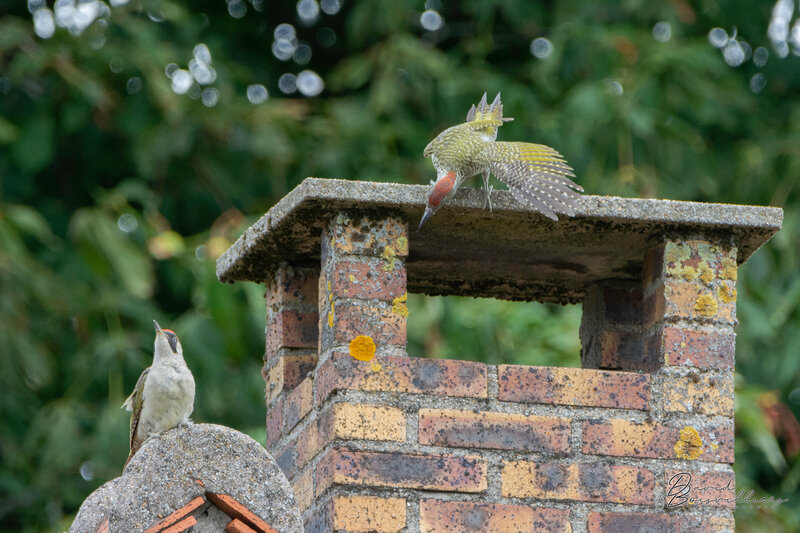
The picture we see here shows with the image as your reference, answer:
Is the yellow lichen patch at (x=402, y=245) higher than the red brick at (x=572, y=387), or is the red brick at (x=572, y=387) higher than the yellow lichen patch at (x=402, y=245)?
the yellow lichen patch at (x=402, y=245)

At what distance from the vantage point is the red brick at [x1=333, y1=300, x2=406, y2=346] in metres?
3.24

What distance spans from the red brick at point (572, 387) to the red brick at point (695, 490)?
0.59ft

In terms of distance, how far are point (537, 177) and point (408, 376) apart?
22.9 inches

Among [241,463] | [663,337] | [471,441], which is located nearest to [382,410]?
[471,441]

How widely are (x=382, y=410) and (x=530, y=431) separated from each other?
0.34m

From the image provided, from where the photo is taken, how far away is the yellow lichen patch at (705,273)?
3.43 meters

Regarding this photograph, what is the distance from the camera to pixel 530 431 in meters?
3.24

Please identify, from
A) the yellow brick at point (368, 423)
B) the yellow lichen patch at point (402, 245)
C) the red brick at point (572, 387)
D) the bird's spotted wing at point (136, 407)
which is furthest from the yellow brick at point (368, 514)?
the bird's spotted wing at point (136, 407)

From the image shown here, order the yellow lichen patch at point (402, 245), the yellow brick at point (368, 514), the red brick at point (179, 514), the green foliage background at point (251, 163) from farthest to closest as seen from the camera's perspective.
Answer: the green foliage background at point (251, 163) → the yellow lichen patch at point (402, 245) → the yellow brick at point (368, 514) → the red brick at point (179, 514)

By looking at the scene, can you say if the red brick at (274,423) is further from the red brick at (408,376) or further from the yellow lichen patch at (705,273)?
the yellow lichen patch at (705,273)

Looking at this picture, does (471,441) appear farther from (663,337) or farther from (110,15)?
(110,15)

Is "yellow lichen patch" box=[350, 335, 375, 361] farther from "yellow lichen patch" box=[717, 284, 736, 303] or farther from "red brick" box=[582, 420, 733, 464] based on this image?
"yellow lichen patch" box=[717, 284, 736, 303]

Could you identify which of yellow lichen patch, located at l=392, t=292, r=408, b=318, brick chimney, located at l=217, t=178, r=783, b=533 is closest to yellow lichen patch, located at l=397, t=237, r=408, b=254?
brick chimney, located at l=217, t=178, r=783, b=533

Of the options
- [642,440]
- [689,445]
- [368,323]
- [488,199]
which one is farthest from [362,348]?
[689,445]
